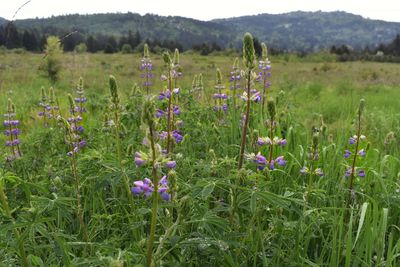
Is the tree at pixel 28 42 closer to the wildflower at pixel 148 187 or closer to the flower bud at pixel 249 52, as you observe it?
the flower bud at pixel 249 52

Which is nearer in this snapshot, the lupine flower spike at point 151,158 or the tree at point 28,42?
the lupine flower spike at point 151,158

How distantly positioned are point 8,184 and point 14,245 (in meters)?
1.09

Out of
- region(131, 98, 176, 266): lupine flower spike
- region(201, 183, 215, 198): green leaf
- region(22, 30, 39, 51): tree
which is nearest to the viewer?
region(131, 98, 176, 266): lupine flower spike

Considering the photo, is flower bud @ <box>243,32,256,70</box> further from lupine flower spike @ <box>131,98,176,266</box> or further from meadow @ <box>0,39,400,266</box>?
lupine flower spike @ <box>131,98,176,266</box>

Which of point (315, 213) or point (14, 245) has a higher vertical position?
point (14, 245)

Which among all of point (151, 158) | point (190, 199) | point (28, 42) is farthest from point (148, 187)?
point (28, 42)

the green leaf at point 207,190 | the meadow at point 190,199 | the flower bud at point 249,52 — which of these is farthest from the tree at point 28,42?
the green leaf at point 207,190

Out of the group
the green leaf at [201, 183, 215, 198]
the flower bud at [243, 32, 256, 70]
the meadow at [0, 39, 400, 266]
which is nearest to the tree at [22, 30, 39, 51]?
the meadow at [0, 39, 400, 266]

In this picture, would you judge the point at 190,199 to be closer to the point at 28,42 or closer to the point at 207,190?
the point at 207,190

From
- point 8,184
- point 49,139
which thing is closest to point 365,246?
point 8,184

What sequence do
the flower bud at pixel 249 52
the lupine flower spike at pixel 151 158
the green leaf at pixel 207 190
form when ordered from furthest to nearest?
the flower bud at pixel 249 52 → the green leaf at pixel 207 190 → the lupine flower spike at pixel 151 158

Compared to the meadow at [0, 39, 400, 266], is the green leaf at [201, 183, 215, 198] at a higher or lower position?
higher

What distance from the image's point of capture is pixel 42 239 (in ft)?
6.30

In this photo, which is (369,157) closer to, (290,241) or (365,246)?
(365,246)
